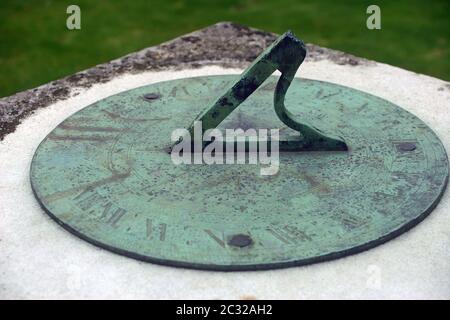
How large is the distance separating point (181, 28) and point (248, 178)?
16.6 ft

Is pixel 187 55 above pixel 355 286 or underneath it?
above

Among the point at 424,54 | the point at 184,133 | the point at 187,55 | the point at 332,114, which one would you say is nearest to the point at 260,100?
the point at 332,114

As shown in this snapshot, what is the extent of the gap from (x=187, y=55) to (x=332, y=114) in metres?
1.60

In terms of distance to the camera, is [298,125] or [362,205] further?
[298,125]

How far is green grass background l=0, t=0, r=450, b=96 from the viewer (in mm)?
7539

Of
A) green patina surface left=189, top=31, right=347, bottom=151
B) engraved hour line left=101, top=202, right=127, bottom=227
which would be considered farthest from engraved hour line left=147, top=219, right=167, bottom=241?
green patina surface left=189, top=31, right=347, bottom=151

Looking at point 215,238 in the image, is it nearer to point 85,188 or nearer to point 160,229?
point 160,229

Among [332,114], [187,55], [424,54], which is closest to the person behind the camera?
[332,114]

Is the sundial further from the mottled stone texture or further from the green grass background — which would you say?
the green grass background

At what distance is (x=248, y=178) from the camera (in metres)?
3.61

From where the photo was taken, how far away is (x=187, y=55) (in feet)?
17.8

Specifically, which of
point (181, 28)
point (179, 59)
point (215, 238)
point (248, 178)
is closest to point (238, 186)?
point (248, 178)

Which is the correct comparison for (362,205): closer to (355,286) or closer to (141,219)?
(355,286)

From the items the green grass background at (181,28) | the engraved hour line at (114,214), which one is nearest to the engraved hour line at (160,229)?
the engraved hour line at (114,214)
